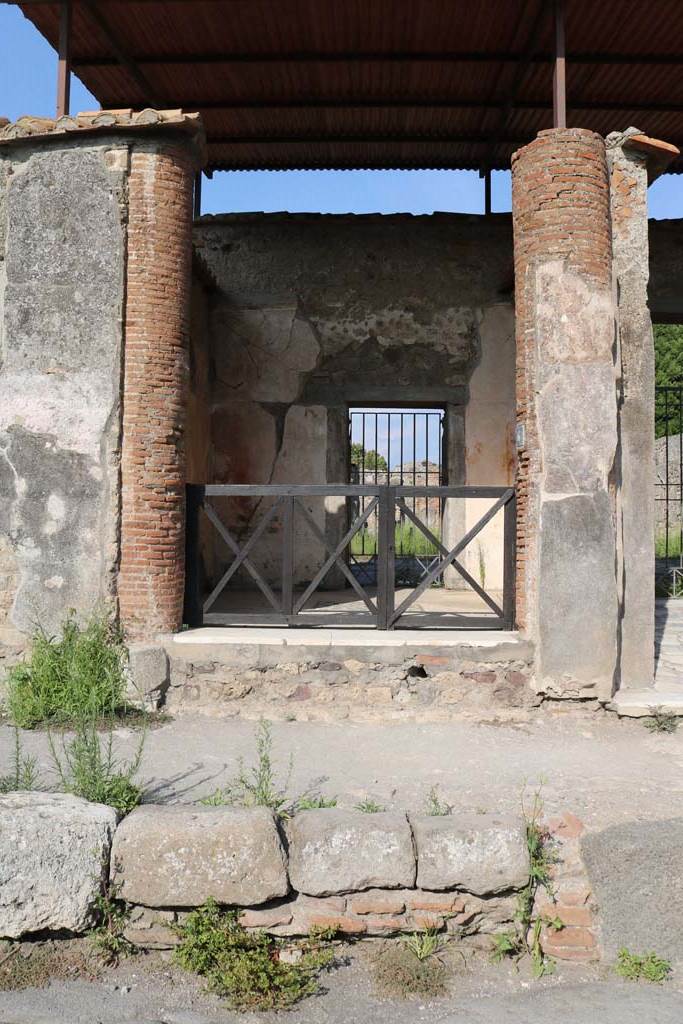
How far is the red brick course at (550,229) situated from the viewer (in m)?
5.73

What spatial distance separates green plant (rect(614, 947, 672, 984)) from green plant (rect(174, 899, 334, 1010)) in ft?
3.92

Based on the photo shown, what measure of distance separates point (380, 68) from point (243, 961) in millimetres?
7604

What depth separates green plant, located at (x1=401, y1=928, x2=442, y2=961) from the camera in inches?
131

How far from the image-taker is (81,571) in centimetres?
575

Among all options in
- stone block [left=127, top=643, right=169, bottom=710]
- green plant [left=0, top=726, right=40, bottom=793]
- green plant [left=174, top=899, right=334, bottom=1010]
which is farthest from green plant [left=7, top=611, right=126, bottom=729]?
green plant [left=174, top=899, right=334, bottom=1010]

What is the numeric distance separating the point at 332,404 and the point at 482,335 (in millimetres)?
→ 1872

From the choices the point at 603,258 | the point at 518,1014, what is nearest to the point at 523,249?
the point at 603,258

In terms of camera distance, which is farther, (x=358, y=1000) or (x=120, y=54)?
(x=120, y=54)

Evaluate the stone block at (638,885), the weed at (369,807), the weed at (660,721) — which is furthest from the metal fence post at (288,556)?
the stone block at (638,885)

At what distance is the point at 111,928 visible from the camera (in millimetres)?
3336

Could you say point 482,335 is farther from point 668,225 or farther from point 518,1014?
point 518,1014

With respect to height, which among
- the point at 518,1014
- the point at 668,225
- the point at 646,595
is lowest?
the point at 518,1014

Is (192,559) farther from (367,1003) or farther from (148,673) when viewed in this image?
(367,1003)

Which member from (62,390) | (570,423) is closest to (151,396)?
(62,390)
